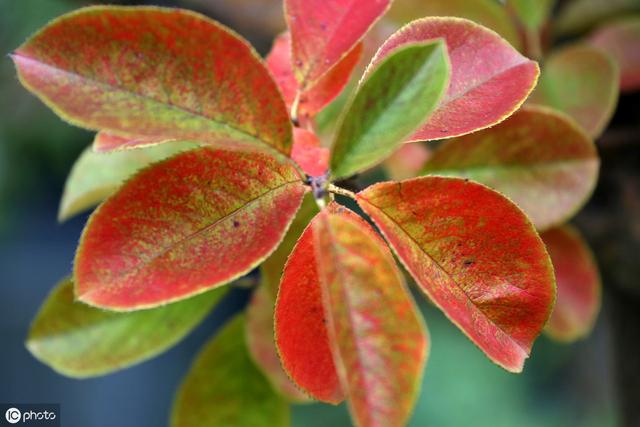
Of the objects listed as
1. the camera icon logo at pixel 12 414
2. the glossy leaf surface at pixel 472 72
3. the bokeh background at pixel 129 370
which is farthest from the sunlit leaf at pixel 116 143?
the bokeh background at pixel 129 370

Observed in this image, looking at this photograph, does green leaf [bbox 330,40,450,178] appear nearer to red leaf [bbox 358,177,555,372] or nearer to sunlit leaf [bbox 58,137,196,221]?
red leaf [bbox 358,177,555,372]

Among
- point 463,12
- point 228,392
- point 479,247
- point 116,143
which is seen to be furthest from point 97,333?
point 463,12

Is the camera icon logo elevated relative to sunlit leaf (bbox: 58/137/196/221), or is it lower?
lower

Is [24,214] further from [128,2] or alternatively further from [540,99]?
[540,99]

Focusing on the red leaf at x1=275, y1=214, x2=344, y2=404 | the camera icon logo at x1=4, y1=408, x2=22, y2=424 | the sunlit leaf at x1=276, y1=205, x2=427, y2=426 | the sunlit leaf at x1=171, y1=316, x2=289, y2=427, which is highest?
the sunlit leaf at x1=276, y1=205, x2=427, y2=426

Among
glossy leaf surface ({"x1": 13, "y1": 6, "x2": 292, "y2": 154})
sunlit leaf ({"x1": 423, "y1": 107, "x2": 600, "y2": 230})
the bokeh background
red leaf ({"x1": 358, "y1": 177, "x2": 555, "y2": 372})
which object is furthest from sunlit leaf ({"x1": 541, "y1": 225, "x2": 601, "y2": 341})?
the bokeh background

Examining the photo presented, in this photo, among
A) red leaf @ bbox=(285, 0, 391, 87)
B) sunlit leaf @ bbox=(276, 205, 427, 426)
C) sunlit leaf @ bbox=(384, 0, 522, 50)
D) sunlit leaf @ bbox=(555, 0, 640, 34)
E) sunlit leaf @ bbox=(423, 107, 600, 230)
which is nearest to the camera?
sunlit leaf @ bbox=(276, 205, 427, 426)

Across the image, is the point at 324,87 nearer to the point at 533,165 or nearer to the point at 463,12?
the point at 533,165

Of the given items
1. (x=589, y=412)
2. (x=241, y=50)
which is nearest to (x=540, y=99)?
(x=241, y=50)
